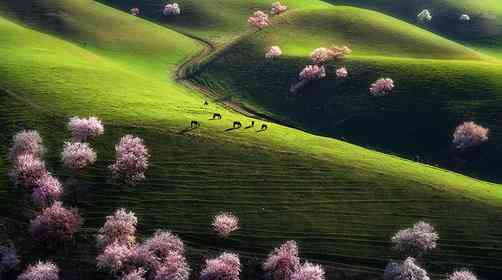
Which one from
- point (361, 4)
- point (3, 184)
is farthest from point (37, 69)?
point (361, 4)

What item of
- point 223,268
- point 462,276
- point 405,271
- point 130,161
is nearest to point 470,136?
point 462,276

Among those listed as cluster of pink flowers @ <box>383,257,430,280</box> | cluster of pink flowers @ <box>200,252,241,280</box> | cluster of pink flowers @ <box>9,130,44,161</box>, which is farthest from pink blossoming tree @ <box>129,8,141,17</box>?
cluster of pink flowers @ <box>383,257,430,280</box>

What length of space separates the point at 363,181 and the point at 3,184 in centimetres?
4340

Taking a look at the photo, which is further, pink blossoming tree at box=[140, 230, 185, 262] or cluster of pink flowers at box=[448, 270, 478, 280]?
pink blossoming tree at box=[140, 230, 185, 262]

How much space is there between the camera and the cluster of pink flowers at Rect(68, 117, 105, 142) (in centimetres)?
6741

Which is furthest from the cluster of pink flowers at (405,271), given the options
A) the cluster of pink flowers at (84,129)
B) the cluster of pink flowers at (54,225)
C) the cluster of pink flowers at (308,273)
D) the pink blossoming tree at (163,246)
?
the cluster of pink flowers at (84,129)

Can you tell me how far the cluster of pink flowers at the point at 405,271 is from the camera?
49.7 metres

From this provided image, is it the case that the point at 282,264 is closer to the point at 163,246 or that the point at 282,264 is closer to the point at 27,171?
the point at 163,246

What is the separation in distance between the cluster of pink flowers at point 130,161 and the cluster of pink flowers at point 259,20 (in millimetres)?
90165

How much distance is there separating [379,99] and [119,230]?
6194 cm

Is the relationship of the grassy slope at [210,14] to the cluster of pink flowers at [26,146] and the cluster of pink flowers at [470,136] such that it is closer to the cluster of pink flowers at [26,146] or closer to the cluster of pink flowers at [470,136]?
the cluster of pink flowers at [470,136]

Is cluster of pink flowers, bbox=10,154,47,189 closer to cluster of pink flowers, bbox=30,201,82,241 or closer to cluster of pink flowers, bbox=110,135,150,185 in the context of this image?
cluster of pink flowers, bbox=30,201,82,241

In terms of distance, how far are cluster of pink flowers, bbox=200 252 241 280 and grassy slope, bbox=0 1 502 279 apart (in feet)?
8.47

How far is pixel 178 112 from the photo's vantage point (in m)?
80.6
